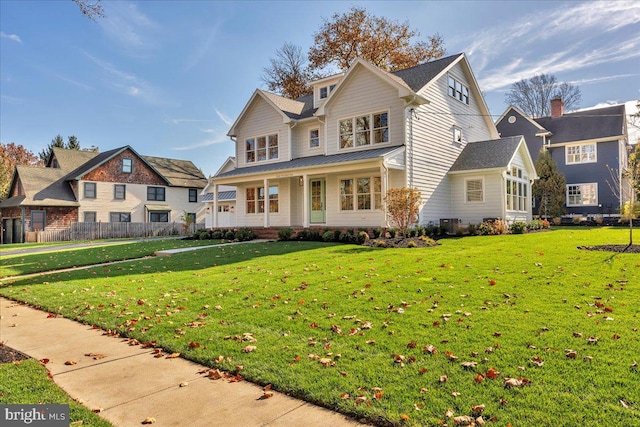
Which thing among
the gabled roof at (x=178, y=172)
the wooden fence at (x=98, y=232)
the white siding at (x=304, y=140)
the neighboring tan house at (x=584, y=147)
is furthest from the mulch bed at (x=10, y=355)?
the gabled roof at (x=178, y=172)

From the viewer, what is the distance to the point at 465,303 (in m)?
5.85

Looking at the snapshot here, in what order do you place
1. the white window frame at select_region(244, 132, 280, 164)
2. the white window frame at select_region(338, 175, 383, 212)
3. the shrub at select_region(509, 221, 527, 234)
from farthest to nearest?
1. the white window frame at select_region(244, 132, 280, 164)
2. the white window frame at select_region(338, 175, 383, 212)
3. the shrub at select_region(509, 221, 527, 234)

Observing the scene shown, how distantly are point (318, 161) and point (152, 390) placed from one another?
52.9ft

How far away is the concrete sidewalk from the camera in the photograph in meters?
3.20

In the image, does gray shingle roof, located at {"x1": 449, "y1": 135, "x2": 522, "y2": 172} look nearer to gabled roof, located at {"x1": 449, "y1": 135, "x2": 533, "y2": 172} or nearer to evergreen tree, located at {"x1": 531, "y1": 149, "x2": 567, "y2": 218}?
gabled roof, located at {"x1": 449, "y1": 135, "x2": 533, "y2": 172}

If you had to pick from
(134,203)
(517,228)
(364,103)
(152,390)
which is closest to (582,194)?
(517,228)

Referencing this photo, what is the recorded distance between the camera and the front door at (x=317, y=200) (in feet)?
67.0

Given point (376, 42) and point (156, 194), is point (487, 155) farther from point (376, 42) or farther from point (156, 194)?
point (156, 194)

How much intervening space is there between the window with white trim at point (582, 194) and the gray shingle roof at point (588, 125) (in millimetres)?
3555

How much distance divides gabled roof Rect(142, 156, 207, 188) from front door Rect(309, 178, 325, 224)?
917 inches

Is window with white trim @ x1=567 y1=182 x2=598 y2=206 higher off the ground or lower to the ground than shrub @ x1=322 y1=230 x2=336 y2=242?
higher

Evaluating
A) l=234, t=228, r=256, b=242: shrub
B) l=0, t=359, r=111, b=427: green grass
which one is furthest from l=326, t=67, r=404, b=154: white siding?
l=0, t=359, r=111, b=427: green grass

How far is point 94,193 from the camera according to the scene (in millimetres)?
34281

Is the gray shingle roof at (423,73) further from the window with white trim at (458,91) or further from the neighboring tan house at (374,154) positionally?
the window with white trim at (458,91)
